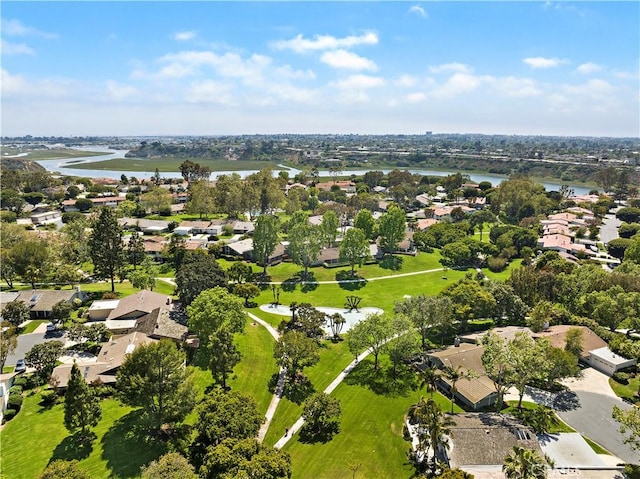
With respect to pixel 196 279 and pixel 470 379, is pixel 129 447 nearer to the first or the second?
pixel 196 279

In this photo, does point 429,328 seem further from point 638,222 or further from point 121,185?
point 121,185

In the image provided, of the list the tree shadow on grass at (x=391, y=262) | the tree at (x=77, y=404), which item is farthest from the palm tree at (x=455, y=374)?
the tree shadow on grass at (x=391, y=262)

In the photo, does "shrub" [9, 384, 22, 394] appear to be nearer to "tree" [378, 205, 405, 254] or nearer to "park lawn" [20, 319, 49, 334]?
Result: "park lawn" [20, 319, 49, 334]

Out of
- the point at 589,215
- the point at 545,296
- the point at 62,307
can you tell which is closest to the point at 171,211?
the point at 62,307

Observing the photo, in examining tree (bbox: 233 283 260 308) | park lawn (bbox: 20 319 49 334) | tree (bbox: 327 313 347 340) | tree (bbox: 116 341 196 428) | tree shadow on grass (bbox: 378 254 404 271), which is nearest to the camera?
tree (bbox: 116 341 196 428)

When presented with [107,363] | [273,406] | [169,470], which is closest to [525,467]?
[273,406]

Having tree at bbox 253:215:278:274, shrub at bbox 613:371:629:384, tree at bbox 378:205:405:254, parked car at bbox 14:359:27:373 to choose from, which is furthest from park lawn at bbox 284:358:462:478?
tree at bbox 378:205:405:254
